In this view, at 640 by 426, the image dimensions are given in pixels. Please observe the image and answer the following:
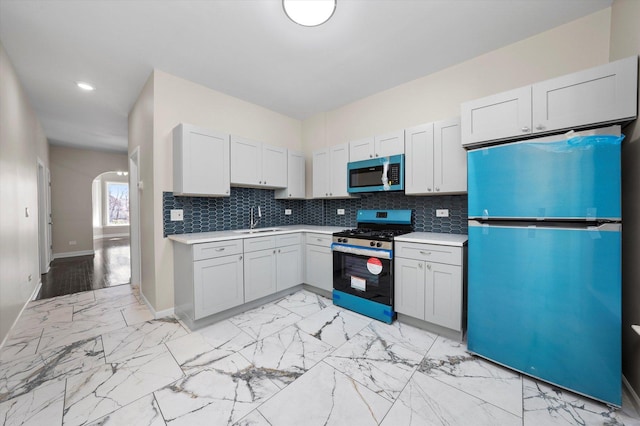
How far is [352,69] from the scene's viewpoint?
2824 millimetres

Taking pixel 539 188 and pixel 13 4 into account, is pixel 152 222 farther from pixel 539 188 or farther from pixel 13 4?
pixel 539 188

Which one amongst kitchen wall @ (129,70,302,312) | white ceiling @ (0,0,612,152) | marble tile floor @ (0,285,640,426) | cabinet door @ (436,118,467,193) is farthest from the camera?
kitchen wall @ (129,70,302,312)

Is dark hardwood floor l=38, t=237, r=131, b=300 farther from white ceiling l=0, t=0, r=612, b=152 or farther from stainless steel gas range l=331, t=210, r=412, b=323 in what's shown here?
stainless steel gas range l=331, t=210, r=412, b=323

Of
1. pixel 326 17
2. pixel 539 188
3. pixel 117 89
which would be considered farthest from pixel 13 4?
pixel 539 188

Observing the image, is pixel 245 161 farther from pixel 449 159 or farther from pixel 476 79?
pixel 476 79

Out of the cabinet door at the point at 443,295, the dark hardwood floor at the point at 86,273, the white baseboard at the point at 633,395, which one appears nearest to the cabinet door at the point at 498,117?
the cabinet door at the point at 443,295

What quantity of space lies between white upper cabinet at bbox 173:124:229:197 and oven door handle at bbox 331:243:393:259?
5.01ft

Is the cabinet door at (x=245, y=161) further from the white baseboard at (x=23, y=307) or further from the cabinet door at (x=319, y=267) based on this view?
the white baseboard at (x=23, y=307)

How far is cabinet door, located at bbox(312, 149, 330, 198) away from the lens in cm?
359

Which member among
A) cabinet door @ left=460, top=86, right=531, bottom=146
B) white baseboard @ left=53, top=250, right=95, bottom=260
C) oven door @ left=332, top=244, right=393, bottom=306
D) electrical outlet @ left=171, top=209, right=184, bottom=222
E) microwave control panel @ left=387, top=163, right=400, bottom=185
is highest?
cabinet door @ left=460, top=86, right=531, bottom=146

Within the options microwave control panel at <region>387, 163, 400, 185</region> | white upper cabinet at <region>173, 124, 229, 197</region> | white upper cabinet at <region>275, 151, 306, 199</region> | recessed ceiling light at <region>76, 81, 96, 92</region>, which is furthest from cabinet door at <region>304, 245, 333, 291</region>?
recessed ceiling light at <region>76, 81, 96, 92</region>

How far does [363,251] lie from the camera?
275 cm

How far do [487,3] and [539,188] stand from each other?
1.50m

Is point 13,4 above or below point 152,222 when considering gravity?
above
